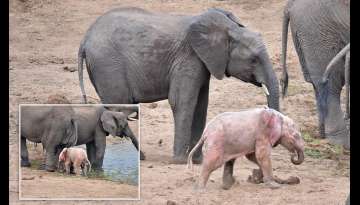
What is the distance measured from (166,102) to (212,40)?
1.49 meters

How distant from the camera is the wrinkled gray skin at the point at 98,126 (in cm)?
646

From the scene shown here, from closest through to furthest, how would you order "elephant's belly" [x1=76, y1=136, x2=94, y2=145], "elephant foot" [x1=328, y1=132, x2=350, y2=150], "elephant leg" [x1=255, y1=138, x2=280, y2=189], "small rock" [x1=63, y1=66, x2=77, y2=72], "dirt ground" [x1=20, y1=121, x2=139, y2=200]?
"dirt ground" [x1=20, y1=121, x2=139, y2=200] → "elephant leg" [x1=255, y1=138, x2=280, y2=189] → "elephant's belly" [x1=76, y1=136, x2=94, y2=145] → "elephant foot" [x1=328, y1=132, x2=350, y2=150] → "small rock" [x1=63, y1=66, x2=77, y2=72]

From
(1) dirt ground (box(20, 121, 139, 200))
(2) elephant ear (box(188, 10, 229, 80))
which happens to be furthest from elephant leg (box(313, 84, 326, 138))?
(1) dirt ground (box(20, 121, 139, 200))

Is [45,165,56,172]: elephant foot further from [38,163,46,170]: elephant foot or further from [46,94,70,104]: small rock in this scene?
[46,94,70,104]: small rock

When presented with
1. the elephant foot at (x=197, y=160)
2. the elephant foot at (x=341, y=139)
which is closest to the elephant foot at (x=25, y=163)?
the elephant foot at (x=197, y=160)

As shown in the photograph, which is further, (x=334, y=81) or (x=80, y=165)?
(x=334, y=81)

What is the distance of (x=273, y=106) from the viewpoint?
22.3 feet

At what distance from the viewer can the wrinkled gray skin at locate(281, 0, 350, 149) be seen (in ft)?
24.8

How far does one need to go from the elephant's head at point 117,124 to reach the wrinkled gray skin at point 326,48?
1.50m

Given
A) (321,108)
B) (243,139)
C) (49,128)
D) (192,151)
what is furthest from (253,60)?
(49,128)

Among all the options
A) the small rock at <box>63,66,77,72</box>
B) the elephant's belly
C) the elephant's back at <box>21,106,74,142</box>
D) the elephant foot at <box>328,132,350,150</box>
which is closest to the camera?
the elephant's back at <box>21,106,74,142</box>

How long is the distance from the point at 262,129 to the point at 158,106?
6.65 ft
